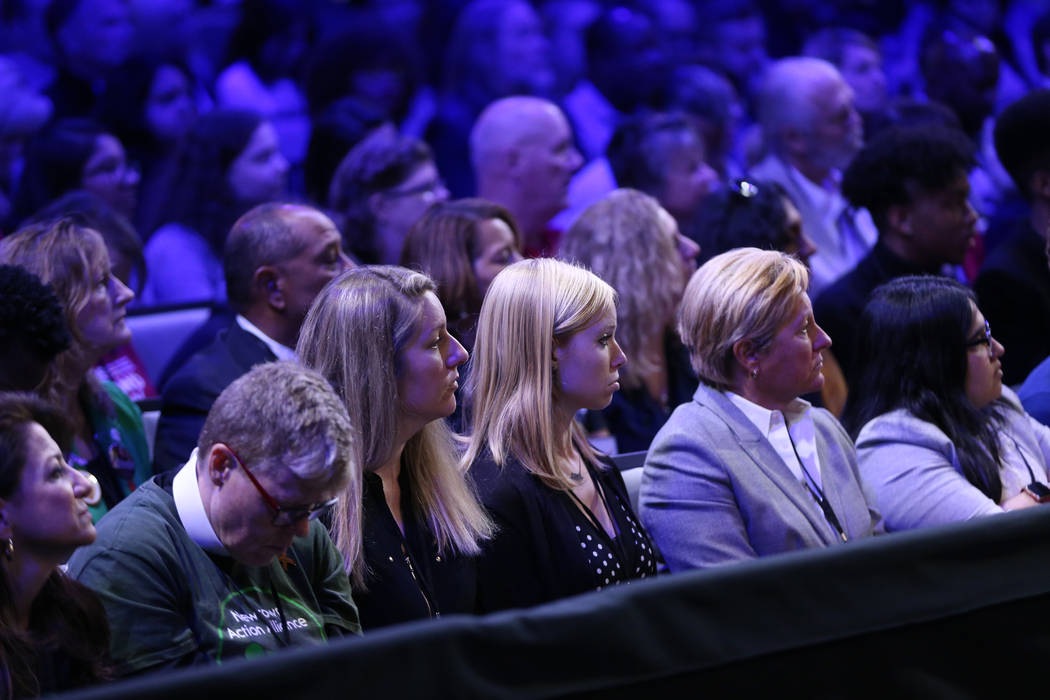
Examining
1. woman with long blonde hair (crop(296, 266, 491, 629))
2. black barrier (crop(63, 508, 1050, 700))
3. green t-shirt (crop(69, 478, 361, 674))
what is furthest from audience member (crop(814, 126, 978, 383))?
black barrier (crop(63, 508, 1050, 700))

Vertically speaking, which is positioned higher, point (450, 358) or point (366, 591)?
point (450, 358)

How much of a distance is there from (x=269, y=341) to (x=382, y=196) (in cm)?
120

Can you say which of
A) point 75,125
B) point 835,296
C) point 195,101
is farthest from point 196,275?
point 835,296

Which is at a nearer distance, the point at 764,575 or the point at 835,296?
the point at 764,575

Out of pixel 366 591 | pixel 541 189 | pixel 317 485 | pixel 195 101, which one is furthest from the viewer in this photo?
pixel 195 101

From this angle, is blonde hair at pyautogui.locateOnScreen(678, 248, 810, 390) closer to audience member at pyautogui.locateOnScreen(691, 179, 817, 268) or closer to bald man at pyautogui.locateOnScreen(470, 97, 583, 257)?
audience member at pyautogui.locateOnScreen(691, 179, 817, 268)

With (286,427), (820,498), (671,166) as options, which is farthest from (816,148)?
(286,427)

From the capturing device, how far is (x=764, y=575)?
141 centimetres

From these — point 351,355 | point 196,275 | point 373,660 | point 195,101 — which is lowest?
point 196,275

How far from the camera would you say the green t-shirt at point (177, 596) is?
6.33 ft

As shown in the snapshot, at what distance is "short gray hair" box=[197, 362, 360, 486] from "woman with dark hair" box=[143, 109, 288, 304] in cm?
296

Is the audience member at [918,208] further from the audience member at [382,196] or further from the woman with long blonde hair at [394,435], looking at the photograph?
the woman with long blonde hair at [394,435]

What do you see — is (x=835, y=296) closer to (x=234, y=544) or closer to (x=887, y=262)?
(x=887, y=262)

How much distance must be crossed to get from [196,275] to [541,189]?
140cm
